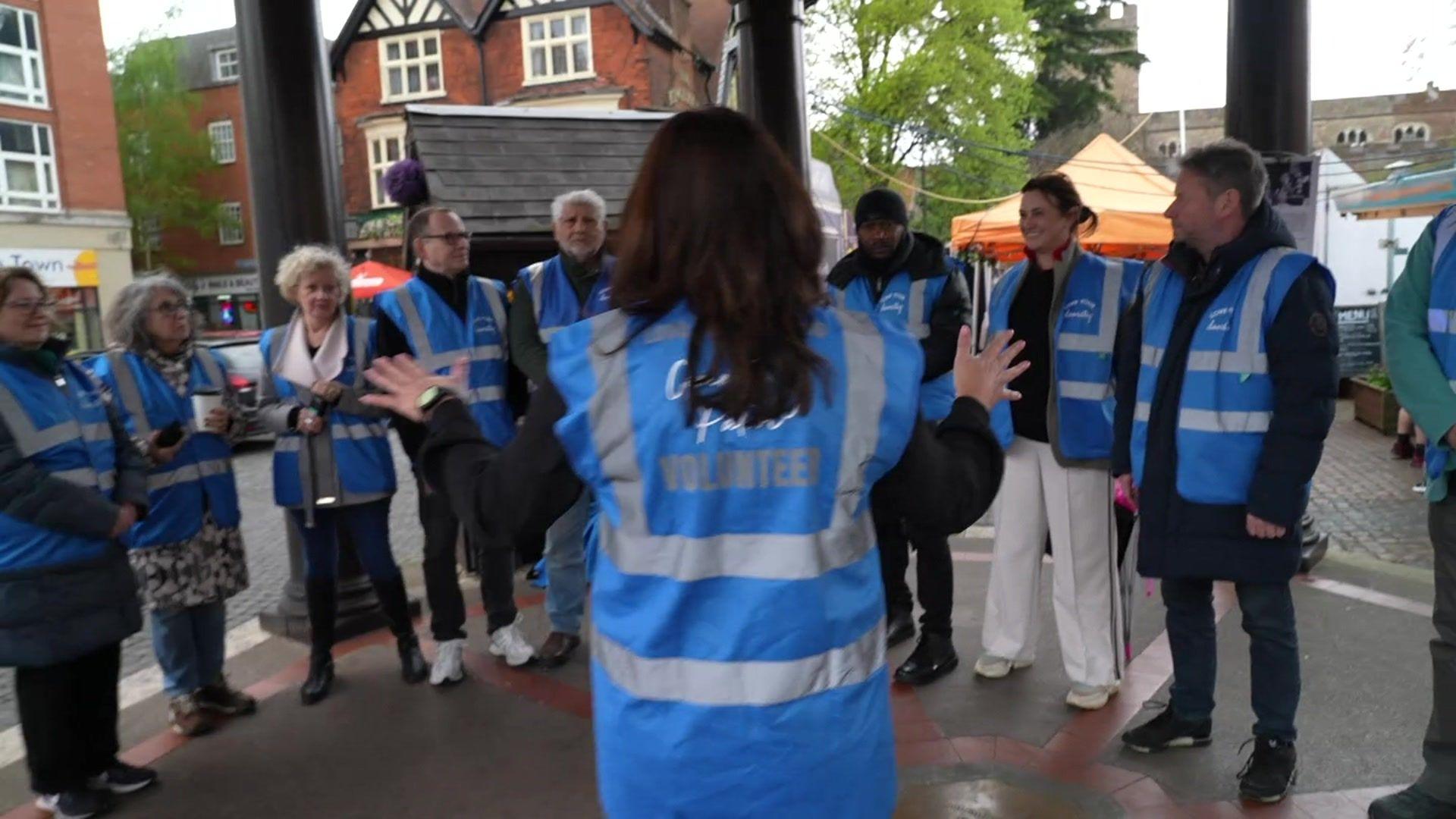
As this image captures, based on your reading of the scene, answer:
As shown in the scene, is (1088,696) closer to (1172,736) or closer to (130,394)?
(1172,736)

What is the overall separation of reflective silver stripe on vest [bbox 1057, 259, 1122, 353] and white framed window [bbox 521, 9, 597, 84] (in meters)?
27.6

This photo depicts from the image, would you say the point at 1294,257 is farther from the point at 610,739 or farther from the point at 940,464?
the point at 610,739

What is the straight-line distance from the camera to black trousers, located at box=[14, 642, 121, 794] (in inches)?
134

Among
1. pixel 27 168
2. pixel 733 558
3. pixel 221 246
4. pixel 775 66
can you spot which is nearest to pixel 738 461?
pixel 733 558

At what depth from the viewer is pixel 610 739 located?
1.73 meters

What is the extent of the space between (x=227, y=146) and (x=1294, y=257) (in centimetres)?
4228

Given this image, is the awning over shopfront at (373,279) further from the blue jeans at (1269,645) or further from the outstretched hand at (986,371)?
the outstretched hand at (986,371)

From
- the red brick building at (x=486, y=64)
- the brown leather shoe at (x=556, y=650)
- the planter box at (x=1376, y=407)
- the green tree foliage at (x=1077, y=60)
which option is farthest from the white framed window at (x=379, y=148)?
the brown leather shoe at (x=556, y=650)

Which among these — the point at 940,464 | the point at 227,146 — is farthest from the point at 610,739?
the point at 227,146

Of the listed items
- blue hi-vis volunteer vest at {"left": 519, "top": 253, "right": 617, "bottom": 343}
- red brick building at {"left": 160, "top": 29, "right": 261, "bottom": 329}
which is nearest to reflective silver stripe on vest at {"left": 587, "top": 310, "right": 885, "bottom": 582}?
blue hi-vis volunteer vest at {"left": 519, "top": 253, "right": 617, "bottom": 343}

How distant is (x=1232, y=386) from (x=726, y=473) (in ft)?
7.46

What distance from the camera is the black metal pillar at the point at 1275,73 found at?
19.3ft

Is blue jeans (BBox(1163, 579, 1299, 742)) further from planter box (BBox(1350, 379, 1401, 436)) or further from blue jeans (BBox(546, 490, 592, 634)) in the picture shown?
planter box (BBox(1350, 379, 1401, 436))

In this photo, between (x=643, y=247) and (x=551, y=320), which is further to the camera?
(x=551, y=320)
